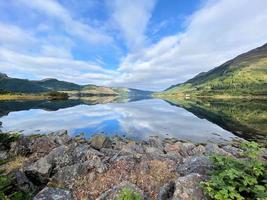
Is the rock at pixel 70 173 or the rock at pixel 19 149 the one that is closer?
the rock at pixel 70 173

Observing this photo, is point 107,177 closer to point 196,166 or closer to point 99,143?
point 196,166

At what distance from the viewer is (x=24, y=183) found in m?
14.1

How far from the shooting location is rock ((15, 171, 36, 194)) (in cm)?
1345

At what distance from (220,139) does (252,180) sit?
3417cm

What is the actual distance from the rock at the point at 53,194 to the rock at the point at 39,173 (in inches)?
122

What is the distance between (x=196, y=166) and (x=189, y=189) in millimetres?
2665

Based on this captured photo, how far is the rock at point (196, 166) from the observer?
1210cm

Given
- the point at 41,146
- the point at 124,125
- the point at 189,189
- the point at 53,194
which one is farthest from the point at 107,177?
the point at 124,125

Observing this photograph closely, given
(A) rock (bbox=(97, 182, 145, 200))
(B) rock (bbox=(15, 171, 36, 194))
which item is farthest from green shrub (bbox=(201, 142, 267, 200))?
(B) rock (bbox=(15, 171, 36, 194))

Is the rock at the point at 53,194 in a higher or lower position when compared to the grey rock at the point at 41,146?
higher

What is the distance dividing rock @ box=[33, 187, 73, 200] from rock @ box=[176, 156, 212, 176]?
5.52 meters

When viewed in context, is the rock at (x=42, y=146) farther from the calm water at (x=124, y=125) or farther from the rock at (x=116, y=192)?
the calm water at (x=124, y=125)

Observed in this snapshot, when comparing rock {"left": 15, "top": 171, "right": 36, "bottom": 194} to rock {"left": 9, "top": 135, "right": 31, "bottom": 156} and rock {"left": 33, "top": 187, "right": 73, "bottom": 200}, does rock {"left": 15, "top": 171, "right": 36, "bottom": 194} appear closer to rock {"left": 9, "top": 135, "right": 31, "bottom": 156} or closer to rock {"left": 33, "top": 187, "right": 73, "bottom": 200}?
rock {"left": 33, "top": 187, "right": 73, "bottom": 200}

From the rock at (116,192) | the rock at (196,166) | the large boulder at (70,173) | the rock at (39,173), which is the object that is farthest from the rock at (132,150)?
the rock at (116,192)
